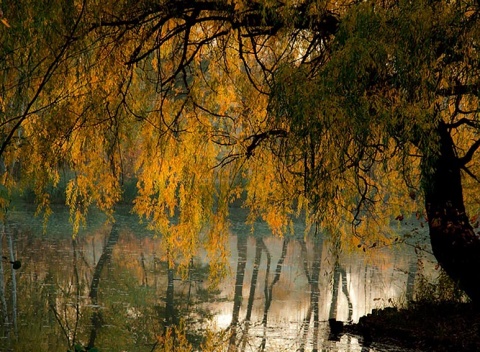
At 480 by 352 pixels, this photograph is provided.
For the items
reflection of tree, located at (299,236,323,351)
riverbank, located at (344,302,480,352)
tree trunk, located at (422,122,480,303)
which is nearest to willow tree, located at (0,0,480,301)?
Answer: tree trunk, located at (422,122,480,303)

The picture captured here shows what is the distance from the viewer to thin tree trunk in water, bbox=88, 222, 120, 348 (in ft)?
21.7

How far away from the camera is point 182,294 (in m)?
8.89

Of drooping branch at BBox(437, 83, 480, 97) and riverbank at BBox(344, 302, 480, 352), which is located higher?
drooping branch at BBox(437, 83, 480, 97)

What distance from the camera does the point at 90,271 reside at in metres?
10.2

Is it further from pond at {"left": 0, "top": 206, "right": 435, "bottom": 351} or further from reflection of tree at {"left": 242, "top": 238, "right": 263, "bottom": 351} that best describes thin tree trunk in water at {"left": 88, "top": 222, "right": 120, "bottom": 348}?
reflection of tree at {"left": 242, "top": 238, "right": 263, "bottom": 351}

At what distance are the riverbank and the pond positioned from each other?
231mm

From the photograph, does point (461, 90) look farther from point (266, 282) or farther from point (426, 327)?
point (266, 282)

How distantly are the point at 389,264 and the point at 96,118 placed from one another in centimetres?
803

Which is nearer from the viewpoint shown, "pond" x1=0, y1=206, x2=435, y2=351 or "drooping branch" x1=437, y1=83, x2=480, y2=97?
"drooping branch" x1=437, y1=83, x2=480, y2=97

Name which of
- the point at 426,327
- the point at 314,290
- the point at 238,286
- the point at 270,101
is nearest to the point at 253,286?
the point at 238,286

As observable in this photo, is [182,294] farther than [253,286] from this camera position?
No

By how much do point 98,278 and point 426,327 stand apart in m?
4.80

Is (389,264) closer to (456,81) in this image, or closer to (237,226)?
(237,226)

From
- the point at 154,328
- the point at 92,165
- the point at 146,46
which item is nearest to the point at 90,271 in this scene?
the point at 154,328
